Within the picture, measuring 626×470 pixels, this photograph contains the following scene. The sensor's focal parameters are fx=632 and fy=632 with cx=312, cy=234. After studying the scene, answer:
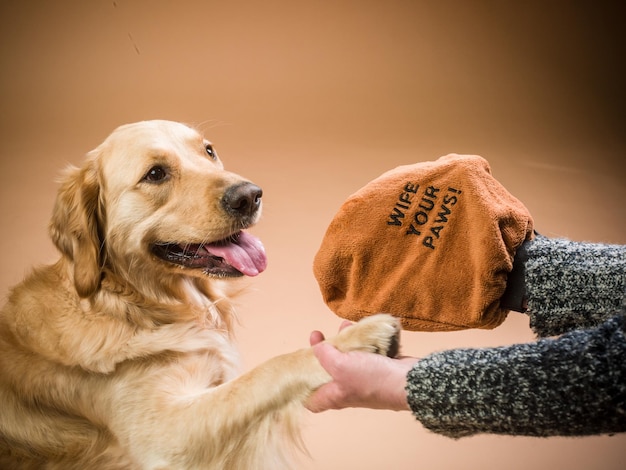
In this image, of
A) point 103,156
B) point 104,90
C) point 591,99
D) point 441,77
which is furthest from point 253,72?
point 591,99

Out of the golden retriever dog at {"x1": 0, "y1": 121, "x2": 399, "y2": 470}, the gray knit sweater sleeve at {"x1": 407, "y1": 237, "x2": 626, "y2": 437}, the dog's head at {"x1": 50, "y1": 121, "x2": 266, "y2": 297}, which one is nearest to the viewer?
the gray knit sweater sleeve at {"x1": 407, "y1": 237, "x2": 626, "y2": 437}

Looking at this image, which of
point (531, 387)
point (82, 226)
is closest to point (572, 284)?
point (531, 387)

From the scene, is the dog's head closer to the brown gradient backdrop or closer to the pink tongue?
the pink tongue

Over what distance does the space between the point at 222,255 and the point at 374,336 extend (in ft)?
1.38

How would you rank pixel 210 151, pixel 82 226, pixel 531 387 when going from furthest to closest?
pixel 210 151, pixel 82 226, pixel 531 387

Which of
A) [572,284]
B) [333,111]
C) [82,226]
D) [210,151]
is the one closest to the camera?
[572,284]

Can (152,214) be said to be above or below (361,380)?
above

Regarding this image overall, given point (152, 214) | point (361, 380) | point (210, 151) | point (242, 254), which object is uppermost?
point (210, 151)

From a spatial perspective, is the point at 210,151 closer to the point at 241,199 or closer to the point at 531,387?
the point at 241,199

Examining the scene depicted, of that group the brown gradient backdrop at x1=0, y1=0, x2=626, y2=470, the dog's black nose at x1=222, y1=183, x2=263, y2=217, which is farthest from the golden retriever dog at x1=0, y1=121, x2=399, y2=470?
the brown gradient backdrop at x1=0, y1=0, x2=626, y2=470

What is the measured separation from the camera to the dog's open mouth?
148 centimetres

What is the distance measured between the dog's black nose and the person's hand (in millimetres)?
374

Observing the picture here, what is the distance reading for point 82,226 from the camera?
154 centimetres

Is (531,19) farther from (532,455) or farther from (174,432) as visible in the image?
(174,432)
